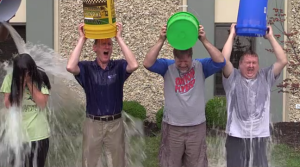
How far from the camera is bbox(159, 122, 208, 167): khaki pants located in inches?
137

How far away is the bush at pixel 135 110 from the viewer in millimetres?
7500

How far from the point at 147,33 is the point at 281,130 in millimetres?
3164

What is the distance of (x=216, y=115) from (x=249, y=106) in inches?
154

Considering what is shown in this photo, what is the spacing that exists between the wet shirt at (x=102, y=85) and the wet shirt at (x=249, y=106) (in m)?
0.99

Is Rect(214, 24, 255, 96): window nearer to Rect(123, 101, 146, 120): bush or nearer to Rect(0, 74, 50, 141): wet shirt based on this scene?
Rect(123, 101, 146, 120): bush

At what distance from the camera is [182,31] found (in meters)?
3.27

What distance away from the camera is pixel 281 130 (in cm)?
743

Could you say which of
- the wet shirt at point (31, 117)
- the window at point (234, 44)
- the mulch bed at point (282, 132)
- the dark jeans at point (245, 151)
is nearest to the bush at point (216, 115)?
the mulch bed at point (282, 132)

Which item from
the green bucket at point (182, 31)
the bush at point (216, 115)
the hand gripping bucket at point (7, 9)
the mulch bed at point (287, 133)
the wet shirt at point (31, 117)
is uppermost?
the hand gripping bucket at point (7, 9)

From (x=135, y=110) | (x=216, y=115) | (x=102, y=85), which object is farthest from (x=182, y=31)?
(x=135, y=110)

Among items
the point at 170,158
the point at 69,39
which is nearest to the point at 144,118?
the point at 69,39

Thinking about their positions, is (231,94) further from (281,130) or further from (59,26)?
(59,26)

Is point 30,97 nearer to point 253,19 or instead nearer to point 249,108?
point 249,108

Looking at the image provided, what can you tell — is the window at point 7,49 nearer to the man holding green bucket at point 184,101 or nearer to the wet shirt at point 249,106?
the man holding green bucket at point 184,101
